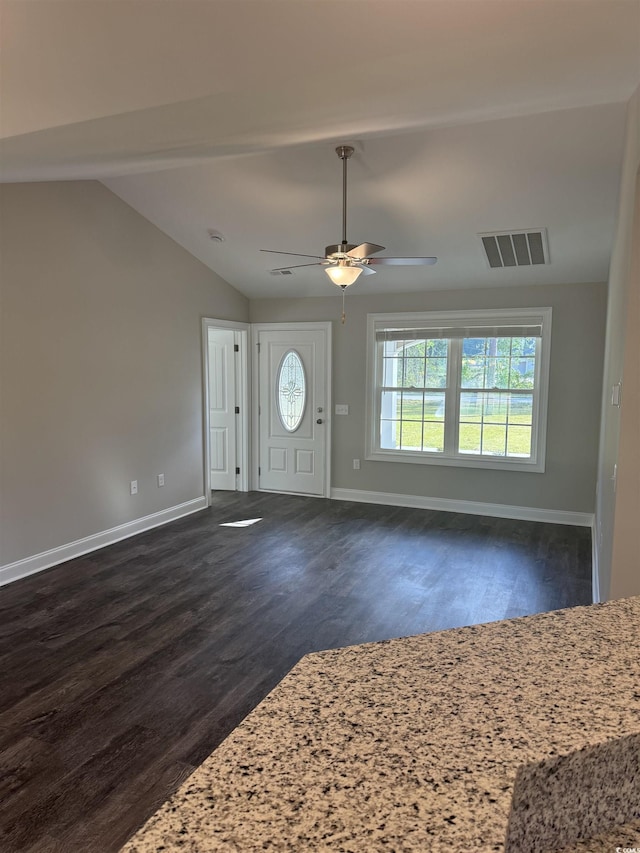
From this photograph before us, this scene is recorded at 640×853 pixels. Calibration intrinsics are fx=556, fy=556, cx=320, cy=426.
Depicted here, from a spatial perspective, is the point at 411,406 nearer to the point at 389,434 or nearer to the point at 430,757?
the point at 389,434

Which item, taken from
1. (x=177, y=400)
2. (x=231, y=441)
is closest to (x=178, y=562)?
(x=177, y=400)

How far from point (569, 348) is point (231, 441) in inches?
157

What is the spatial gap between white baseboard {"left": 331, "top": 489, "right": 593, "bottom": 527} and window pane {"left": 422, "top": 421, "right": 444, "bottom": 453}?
1.88ft

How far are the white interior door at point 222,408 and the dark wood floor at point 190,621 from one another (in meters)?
1.13

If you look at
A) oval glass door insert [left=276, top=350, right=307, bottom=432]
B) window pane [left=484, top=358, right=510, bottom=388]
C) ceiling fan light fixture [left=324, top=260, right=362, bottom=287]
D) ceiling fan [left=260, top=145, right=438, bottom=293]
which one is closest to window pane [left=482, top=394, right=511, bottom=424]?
window pane [left=484, top=358, right=510, bottom=388]

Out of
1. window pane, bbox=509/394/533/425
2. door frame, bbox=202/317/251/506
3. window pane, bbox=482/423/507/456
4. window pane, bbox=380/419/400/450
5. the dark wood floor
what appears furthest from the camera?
door frame, bbox=202/317/251/506

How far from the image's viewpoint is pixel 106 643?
3.20 meters

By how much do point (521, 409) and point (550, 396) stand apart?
0.32 meters

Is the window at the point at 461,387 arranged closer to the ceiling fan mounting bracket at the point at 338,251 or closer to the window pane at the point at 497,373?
the window pane at the point at 497,373

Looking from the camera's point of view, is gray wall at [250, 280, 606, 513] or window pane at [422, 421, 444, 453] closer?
gray wall at [250, 280, 606, 513]

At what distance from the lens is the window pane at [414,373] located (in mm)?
6195

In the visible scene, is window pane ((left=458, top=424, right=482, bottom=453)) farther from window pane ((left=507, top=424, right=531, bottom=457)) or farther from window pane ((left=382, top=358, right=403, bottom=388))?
window pane ((left=382, top=358, right=403, bottom=388))

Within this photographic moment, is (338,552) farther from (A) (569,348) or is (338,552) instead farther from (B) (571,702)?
(B) (571,702)

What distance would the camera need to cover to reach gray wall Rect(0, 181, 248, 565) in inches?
158
